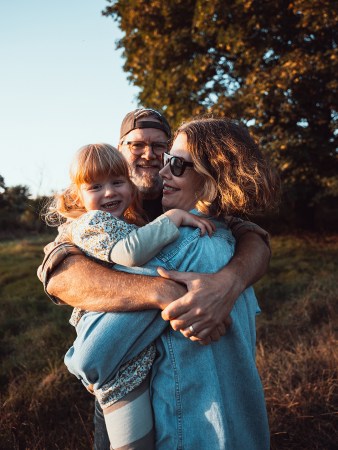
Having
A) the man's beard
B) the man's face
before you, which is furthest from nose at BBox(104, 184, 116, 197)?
the man's face

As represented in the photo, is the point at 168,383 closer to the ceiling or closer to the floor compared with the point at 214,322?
closer to the floor

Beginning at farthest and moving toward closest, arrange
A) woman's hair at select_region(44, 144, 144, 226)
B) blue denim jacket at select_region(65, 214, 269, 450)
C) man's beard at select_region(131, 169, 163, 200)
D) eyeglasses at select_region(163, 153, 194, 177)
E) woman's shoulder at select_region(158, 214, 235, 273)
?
man's beard at select_region(131, 169, 163, 200) → woman's hair at select_region(44, 144, 144, 226) → eyeglasses at select_region(163, 153, 194, 177) → woman's shoulder at select_region(158, 214, 235, 273) → blue denim jacket at select_region(65, 214, 269, 450)

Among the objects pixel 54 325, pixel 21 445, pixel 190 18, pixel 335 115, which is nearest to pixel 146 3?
pixel 190 18

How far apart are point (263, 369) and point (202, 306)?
103 inches

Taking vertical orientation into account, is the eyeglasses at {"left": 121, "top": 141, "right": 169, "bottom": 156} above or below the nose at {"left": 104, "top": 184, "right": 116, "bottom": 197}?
above

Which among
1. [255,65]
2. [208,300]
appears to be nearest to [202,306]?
[208,300]

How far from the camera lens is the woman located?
1563 mm

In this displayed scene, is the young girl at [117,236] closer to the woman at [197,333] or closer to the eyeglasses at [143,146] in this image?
the woman at [197,333]

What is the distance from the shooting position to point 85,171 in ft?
6.88

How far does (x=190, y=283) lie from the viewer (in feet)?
5.29

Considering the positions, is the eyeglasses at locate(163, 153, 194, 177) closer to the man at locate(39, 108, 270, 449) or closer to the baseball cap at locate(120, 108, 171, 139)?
the man at locate(39, 108, 270, 449)

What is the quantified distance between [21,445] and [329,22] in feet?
25.7

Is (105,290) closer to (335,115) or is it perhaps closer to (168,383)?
(168,383)

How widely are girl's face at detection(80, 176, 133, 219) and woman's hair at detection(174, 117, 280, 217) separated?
464 mm
